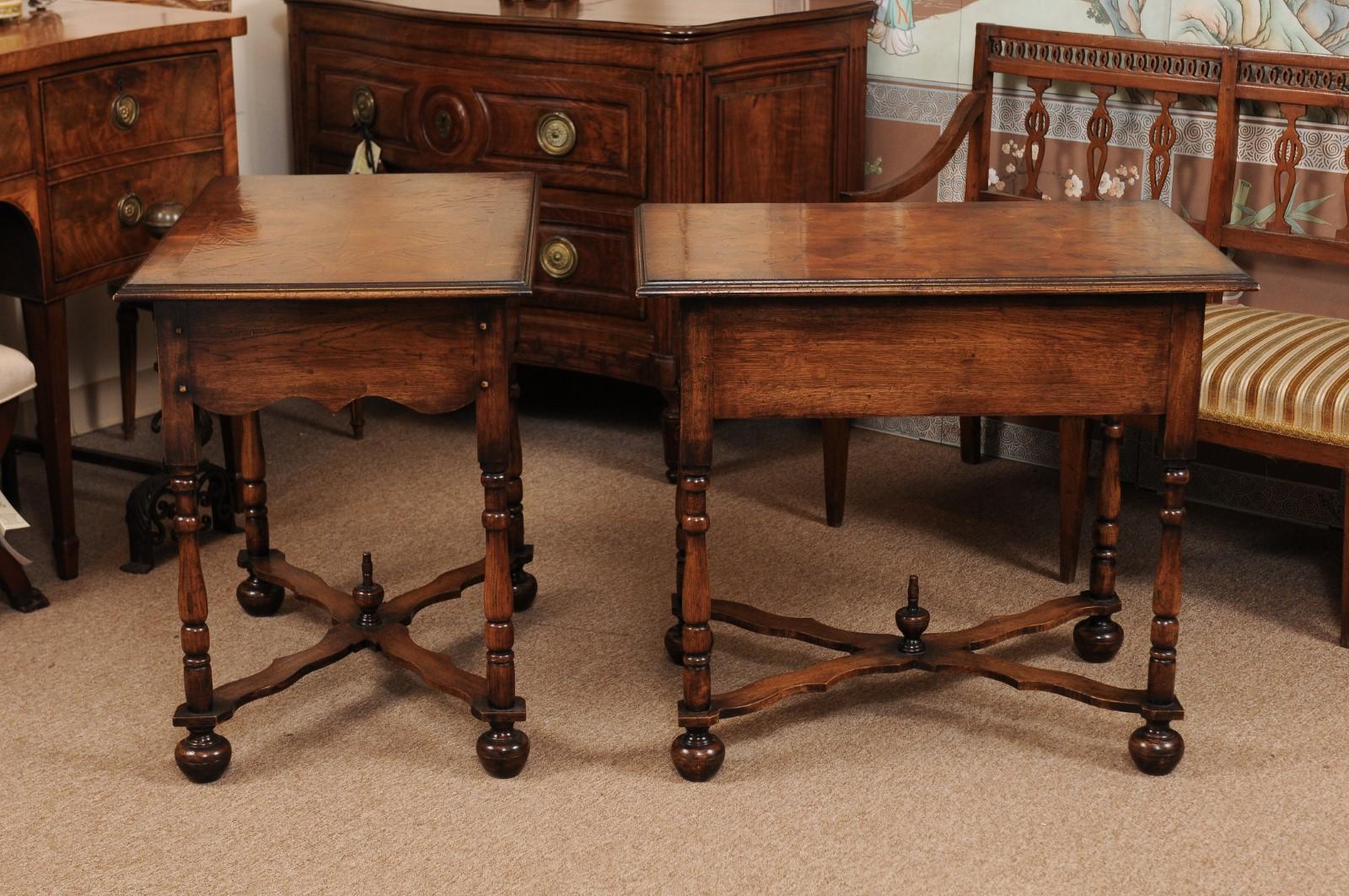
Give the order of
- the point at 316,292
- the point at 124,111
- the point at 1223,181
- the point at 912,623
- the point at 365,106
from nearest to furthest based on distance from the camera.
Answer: the point at 316,292, the point at 912,623, the point at 124,111, the point at 1223,181, the point at 365,106

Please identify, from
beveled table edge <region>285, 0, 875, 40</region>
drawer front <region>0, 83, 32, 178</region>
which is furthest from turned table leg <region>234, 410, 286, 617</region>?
beveled table edge <region>285, 0, 875, 40</region>

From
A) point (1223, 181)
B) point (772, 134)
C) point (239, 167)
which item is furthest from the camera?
point (239, 167)

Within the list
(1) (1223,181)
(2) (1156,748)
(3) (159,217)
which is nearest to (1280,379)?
(1) (1223,181)

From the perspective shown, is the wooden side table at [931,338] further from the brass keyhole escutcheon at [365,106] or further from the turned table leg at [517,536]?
the brass keyhole escutcheon at [365,106]

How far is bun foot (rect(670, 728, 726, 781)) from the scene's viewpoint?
2.82m

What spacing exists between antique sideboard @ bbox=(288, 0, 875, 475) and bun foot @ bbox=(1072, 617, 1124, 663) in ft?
3.97

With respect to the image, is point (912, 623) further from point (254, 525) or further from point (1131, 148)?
point (1131, 148)

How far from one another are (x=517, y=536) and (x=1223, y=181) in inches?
71.3

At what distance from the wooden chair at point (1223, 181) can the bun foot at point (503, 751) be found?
140cm

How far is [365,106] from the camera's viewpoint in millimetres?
4406

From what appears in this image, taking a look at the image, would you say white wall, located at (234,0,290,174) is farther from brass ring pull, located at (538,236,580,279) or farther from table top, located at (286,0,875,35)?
brass ring pull, located at (538,236,580,279)

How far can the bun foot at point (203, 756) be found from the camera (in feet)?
9.24

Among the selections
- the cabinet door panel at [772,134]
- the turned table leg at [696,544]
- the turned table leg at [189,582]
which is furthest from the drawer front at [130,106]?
the turned table leg at [696,544]

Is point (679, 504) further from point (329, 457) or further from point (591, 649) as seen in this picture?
point (329, 457)
